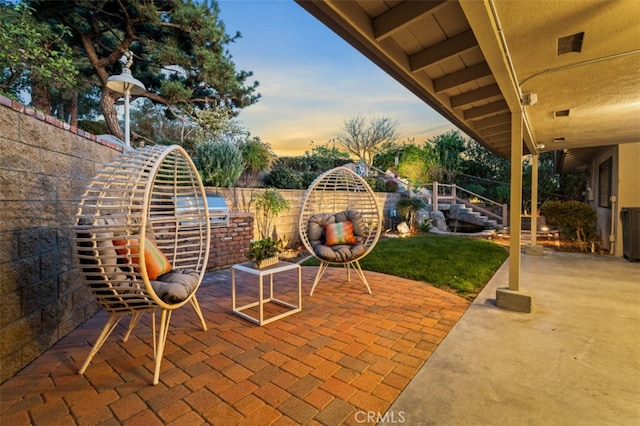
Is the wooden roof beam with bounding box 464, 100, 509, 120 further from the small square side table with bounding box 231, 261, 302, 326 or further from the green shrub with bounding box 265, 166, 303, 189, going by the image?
the green shrub with bounding box 265, 166, 303, 189

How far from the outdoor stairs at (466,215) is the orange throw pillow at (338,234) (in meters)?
6.03

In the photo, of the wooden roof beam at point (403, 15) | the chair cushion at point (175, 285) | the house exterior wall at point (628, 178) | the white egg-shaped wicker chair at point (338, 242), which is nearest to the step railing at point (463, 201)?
the house exterior wall at point (628, 178)

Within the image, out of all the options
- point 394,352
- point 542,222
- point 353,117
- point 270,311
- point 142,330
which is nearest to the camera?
point 394,352

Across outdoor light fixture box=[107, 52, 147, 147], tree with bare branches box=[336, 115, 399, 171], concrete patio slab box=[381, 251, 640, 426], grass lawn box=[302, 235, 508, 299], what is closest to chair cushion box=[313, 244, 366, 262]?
grass lawn box=[302, 235, 508, 299]

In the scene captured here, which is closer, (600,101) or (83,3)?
(600,101)

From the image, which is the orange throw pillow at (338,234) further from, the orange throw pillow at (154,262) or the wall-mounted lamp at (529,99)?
the wall-mounted lamp at (529,99)

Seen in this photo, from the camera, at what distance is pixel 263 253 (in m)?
2.50

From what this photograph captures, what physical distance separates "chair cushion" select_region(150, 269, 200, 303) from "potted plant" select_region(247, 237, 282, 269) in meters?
0.49

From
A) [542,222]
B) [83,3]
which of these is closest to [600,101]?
[542,222]

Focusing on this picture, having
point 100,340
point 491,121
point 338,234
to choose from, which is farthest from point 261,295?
point 491,121

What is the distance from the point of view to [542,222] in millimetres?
8469

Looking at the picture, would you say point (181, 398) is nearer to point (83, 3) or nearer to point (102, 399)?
point (102, 399)

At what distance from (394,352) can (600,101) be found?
3.41 metres

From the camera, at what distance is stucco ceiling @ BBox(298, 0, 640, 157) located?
5.27 ft
